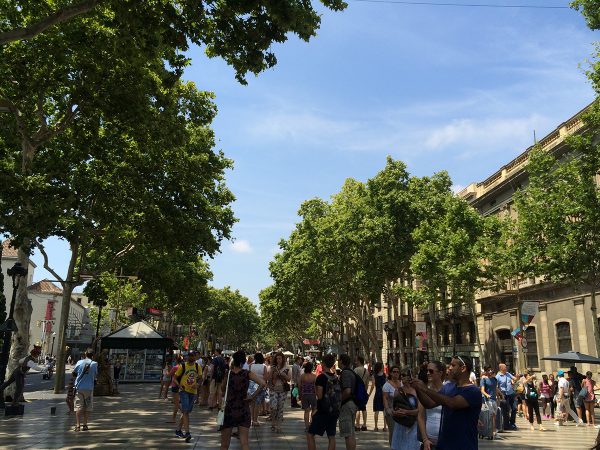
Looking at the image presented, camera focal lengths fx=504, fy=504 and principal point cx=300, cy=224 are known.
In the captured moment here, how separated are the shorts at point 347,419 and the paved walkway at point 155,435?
2503mm

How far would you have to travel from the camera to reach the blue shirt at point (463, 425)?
466 centimetres

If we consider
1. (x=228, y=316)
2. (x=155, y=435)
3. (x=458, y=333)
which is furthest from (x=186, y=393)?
(x=228, y=316)

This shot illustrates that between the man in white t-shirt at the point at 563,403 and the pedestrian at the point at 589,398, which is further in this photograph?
the man in white t-shirt at the point at 563,403

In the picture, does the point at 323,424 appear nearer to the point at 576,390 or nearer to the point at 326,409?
the point at 326,409

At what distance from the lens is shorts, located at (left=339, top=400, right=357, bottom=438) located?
318 inches

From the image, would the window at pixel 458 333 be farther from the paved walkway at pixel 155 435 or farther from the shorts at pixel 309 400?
the shorts at pixel 309 400

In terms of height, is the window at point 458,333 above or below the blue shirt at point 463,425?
above

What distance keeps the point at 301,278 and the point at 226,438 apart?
3339cm

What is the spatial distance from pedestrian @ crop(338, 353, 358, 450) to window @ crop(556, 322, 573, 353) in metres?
22.4

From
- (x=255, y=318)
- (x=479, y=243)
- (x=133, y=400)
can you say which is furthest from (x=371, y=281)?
(x=255, y=318)

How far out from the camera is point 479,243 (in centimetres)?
2817

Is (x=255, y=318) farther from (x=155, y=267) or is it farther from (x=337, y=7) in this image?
(x=337, y=7)

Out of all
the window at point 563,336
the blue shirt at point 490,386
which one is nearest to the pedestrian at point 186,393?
the blue shirt at point 490,386

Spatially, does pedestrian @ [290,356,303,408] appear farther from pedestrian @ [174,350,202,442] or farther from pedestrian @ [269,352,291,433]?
pedestrian @ [174,350,202,442]
